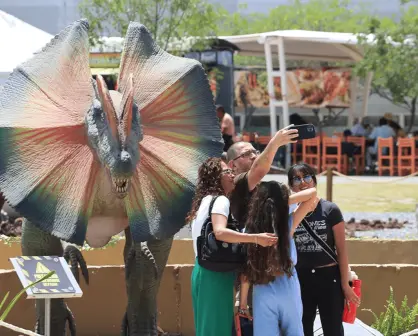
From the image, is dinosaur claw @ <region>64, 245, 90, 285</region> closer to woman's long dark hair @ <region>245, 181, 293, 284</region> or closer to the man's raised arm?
the man's raised arm

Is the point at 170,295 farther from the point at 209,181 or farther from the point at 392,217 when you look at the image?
the point at 392,217

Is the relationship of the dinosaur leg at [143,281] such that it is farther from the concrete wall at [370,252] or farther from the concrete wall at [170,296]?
the concrete wall at [370,252]

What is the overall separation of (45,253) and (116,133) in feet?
4.16

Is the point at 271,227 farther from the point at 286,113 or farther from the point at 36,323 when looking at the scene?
the point at 286,113

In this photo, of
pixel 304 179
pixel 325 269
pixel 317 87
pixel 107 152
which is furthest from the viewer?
pixel 317 87

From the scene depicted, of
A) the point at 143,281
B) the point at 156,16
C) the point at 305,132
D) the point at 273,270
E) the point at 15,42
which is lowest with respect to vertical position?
the point at 143,281

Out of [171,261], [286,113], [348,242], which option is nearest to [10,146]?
[171,261]

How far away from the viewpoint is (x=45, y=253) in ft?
23.9

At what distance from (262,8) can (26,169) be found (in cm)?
3879

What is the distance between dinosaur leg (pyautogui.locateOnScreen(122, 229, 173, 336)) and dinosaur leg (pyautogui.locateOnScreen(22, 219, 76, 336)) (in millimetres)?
452

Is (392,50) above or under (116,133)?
above

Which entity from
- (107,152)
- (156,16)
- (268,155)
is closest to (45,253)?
(107,152)

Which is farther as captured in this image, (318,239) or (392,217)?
(392,217)

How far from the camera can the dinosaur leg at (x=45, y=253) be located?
728cm
